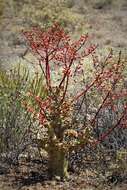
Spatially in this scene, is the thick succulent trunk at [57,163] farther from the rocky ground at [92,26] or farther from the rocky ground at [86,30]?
the rocky ground at [92,26]

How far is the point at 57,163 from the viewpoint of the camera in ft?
19.2

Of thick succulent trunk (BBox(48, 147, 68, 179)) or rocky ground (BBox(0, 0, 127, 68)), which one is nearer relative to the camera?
thick succulent trunk (BBox(48, 147, 68, 179))

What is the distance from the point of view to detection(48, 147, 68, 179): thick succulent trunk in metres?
5.81

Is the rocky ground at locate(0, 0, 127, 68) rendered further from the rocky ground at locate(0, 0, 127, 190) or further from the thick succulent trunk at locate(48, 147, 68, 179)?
the thick succulent trunk at locate(48, 147, 68, 179)

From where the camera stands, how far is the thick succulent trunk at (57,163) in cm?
581

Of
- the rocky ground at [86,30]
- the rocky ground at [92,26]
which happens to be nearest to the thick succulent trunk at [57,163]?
the rocky ground at [86,30]

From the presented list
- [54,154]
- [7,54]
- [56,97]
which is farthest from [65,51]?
[7,54]

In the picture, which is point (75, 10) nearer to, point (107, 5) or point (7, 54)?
point (107, 5)

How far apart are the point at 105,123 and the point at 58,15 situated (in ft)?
37.2

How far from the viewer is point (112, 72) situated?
5945 millimetres

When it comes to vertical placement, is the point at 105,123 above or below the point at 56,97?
below

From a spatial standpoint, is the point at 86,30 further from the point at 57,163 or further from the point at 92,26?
the point at 57,163

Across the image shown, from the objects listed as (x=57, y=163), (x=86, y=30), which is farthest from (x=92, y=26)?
(x=57, y=163)

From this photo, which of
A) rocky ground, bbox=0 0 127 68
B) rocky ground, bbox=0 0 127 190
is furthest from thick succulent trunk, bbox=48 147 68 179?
rocky ground, bbox=0 0 127 68
